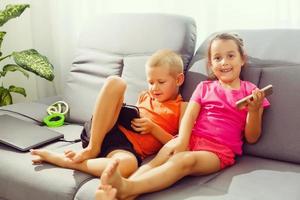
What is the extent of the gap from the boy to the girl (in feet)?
0.30

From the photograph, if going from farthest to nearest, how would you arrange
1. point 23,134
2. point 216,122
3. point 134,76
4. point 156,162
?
point 134,76 < point 23,134 < point 216,122 < point 156,162

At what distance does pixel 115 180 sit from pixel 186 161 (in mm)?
287

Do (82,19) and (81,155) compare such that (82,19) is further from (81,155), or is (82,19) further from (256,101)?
(256,101)

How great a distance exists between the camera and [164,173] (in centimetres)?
155

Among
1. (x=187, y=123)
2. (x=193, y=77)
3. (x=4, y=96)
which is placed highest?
(x=193, y=77)

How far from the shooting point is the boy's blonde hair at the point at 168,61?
6.26ft

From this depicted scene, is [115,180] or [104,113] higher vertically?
[104,113]

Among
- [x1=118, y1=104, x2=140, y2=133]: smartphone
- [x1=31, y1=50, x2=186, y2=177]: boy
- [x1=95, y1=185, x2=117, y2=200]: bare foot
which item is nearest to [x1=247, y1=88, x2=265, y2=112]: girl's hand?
[x1=31, y1=50, x2=186, y2=177]: boy

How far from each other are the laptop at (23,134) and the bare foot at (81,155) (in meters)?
0.27

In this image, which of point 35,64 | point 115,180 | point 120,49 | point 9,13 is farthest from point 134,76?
point 9,13

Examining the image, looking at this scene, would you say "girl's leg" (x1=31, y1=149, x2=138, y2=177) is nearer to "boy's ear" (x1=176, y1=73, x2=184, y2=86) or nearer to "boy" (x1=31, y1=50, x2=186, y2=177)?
"boy" (x1=31, y1=50, x2=186, y2=177)

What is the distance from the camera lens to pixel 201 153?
66.3 inches

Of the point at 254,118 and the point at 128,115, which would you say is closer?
the point at 254,118

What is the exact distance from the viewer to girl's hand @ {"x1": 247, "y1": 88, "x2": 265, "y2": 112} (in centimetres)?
161
